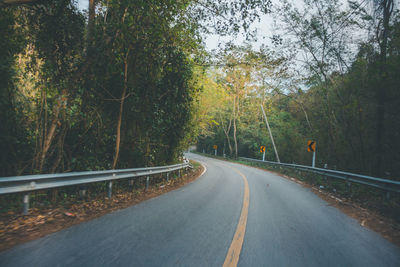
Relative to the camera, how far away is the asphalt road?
10.0 ft

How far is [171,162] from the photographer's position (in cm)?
Result: 1419

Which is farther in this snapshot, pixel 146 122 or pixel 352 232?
pixel 146 122

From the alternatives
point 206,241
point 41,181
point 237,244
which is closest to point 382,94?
point 237,244

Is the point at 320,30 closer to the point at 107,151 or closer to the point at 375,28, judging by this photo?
the point at 375,28

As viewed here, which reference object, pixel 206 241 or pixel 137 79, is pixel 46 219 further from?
pixel 137 79

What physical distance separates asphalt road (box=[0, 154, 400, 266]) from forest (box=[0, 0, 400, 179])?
4.17 metres

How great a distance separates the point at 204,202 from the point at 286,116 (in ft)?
85.5

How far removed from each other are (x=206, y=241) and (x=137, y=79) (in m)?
7.07

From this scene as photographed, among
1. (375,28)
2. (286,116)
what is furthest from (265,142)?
(375,28)

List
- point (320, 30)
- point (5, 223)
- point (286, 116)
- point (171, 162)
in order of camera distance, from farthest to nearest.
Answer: point (286, 116), point (171, 162), point (320, 30), point (5, 223)

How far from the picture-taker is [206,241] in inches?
148

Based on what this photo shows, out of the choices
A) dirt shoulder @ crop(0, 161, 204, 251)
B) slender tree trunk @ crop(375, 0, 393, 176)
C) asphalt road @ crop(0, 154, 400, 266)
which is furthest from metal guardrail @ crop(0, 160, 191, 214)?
slender tree trunk @ crop(375, 0, 393, 176)

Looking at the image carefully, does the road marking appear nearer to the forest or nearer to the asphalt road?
the asphalt road

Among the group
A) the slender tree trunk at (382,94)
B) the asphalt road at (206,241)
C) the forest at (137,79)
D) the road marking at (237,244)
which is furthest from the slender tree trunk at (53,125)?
the slender tree trunk at (382,94)
